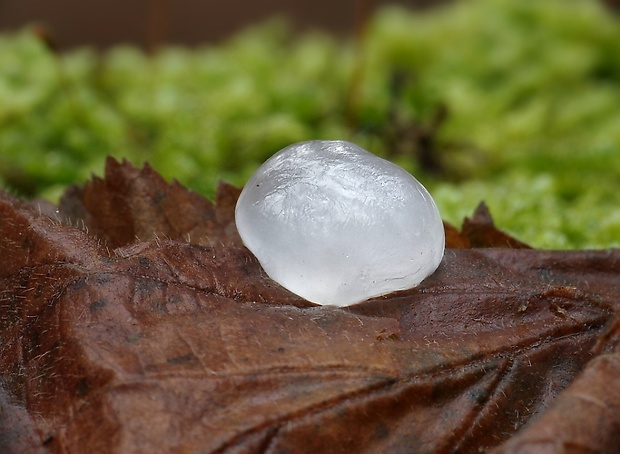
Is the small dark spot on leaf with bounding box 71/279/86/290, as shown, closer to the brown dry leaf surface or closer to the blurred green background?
the brown dry leaf surface

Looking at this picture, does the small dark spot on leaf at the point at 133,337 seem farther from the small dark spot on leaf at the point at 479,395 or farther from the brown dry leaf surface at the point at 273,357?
the small dark spot on leaf at the point at 479,395

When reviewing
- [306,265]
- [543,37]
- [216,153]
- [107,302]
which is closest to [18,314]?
[107,302]

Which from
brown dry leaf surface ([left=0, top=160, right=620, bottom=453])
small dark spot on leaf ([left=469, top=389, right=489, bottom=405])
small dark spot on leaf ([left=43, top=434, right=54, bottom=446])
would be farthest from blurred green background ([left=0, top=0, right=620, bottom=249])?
small dark spot on leaf ([left=43, top=434, right=54, bottom=446])

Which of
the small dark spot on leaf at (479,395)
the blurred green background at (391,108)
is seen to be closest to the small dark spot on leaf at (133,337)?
the small dark spot on leaf at (479,395)

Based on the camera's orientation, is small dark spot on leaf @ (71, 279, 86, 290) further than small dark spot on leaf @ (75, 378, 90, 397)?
Yes

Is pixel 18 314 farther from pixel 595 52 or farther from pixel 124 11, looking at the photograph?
pixel 124 11

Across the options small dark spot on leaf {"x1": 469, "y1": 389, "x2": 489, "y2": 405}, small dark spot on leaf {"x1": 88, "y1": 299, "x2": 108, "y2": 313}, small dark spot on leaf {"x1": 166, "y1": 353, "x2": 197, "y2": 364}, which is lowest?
small dark spot on leaf {"x1": 469, "y1": 389, "x2": 489, "y2": 405}

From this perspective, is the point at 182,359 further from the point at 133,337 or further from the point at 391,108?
the point at 391,108
